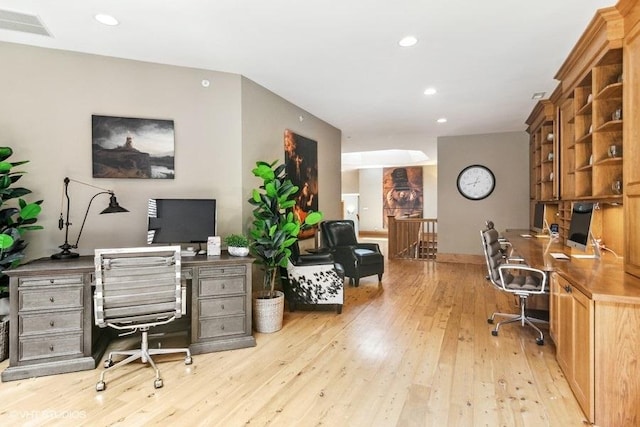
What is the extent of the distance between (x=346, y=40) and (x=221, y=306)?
258 cm

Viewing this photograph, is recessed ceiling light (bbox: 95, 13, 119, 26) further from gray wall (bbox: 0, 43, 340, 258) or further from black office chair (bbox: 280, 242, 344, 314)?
black office chair (bbox: 280, 242, 344, 314)

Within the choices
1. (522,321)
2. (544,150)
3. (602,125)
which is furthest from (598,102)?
(544,150)

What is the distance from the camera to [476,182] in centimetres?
Answer: 705

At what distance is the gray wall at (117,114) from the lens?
3.08 metres

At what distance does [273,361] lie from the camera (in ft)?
9.27

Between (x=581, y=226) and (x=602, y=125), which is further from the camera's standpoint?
(x=581, y=226)

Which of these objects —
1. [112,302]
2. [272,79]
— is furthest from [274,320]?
[272,79]

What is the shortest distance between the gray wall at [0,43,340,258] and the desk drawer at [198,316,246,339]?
1.02 meters

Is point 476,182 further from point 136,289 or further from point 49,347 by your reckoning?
point 49,347

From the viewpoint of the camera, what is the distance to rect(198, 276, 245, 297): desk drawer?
117 inches

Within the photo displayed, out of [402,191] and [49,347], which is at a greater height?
[402,191]

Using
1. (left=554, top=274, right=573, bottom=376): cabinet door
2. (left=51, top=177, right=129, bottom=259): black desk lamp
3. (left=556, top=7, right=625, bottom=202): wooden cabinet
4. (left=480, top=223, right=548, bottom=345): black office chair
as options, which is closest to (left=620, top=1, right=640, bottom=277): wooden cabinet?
(left=556, top=7, right=625, bottom=202): wooden cabinet

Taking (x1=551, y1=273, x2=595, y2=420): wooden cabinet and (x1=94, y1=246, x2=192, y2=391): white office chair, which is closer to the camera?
(x1=551, y1=273, x2=595, y2=420): wooden cabinet

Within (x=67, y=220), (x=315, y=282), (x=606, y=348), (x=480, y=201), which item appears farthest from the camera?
(x=480, y=201)
